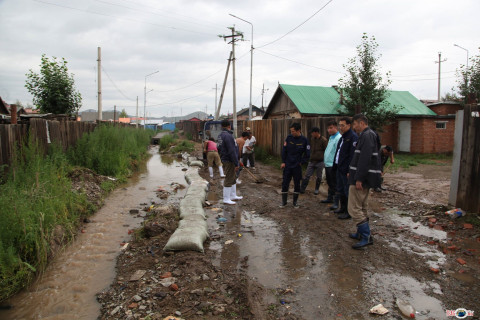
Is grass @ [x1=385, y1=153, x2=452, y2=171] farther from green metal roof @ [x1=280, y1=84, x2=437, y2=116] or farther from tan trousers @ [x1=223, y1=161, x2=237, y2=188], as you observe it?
tan trousers @ [x1=223, y1=161, x2=237, y2=188]

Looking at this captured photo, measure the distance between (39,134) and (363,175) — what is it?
7287 millimetres

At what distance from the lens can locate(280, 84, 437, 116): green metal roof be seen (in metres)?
17.8

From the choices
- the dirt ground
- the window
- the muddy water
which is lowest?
the muddy water

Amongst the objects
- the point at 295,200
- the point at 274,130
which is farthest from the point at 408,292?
the point at 274,130

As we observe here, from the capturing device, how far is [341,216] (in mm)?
5461

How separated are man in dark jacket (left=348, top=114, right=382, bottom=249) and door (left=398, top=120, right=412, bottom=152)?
52.4 feet

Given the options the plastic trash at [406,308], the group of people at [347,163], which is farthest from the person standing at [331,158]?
the plastic trash at [406,308]

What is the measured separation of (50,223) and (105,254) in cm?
86

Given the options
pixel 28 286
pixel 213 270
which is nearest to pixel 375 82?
pixel 213 270

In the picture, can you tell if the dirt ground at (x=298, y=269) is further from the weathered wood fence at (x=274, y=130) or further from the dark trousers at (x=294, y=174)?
the weathered wood fence at (x=274, y=130)

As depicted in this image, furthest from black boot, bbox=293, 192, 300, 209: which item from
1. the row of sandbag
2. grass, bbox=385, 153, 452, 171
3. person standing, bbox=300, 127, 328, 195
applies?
grass, bbox=385, 153, 452, 171

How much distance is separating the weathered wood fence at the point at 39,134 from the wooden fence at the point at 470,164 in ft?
26.4

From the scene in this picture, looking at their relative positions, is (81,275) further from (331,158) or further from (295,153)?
(331,158)

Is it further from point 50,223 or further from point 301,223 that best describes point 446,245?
point 50,223
